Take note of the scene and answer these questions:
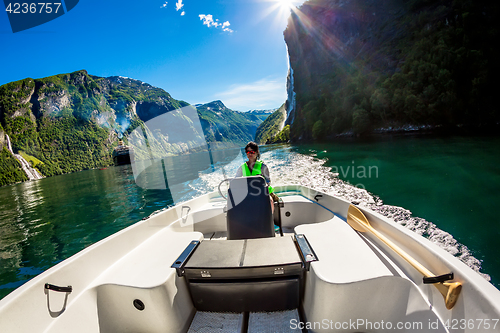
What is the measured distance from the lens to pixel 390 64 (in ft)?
160

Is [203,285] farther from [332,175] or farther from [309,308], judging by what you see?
[332,175]

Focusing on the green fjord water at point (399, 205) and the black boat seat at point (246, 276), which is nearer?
the black boat seat at point (246, 276)

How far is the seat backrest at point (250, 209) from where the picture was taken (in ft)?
8.70

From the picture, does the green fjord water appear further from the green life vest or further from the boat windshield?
the green life vest

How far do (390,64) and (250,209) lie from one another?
61.3m

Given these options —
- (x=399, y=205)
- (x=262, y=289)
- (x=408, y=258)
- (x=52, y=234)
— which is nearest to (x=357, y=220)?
(x=408, y=258)

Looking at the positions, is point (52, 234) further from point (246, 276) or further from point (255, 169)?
point (246, 276)

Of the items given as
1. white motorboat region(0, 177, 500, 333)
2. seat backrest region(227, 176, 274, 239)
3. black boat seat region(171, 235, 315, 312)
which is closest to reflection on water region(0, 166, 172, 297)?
white motorboat region(0, 177, 500, 333)

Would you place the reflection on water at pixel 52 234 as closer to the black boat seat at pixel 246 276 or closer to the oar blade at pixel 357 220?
the black boat seat at pixel 246 276

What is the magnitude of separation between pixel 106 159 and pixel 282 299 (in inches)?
5031

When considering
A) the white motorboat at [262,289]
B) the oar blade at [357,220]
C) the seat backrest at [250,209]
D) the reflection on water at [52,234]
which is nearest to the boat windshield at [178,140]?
the seat backrest at [250,209]

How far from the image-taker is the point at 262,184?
8.65 feet

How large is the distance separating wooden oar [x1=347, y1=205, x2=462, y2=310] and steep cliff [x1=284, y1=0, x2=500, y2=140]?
45.7 meters

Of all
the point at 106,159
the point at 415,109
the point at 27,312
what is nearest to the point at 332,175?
the point at 27,312
